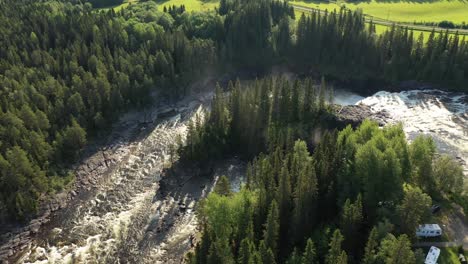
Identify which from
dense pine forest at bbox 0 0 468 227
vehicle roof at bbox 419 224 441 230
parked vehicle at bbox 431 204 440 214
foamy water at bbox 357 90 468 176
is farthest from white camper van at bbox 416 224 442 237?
foamy water at bbox 357 90 468 176

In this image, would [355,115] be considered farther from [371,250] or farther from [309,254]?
[309,254]

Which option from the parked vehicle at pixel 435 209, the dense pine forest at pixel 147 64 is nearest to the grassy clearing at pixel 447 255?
the parked vehicle at pixel 435 209

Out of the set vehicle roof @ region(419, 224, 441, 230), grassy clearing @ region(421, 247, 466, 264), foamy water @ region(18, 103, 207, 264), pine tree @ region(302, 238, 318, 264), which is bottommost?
foamy water @ region(18, 103, 207, 264)

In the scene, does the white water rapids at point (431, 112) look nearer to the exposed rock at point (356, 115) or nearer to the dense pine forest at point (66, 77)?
the exposed rock at point (356, 115)

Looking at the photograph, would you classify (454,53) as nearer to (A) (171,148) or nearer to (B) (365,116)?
(B) (365,116)

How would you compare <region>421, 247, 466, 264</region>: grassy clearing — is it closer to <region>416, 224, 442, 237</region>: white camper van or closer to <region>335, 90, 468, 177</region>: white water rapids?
<region>416, 224, 442, 237</region>: white camper van

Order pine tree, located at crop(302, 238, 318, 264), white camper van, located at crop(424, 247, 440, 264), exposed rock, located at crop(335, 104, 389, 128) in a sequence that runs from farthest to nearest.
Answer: exposed rock, located at crop(335, 104, 389, 128)
white camper van, located at crop(424, 247, 440, 264)
pine tree, located at crop(302, 238, 318, 264)

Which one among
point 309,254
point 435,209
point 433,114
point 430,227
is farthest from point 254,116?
point 433,114

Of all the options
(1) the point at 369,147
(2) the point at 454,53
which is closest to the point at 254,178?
(1) the point at 369,147
